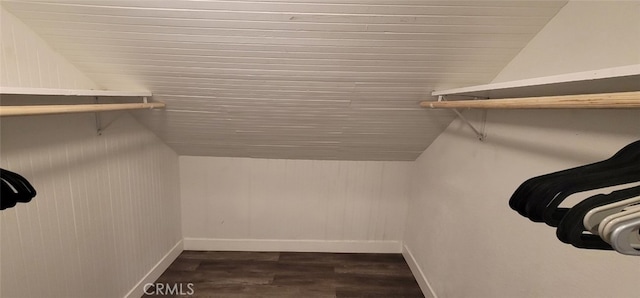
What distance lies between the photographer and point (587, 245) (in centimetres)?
46

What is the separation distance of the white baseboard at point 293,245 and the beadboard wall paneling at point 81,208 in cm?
40

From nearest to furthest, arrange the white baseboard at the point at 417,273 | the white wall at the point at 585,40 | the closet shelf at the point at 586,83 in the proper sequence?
1. the closet shelf at the point at 586,83
2. the white wall at the point at 585,40
3. the white baseboard at the point at 417,273

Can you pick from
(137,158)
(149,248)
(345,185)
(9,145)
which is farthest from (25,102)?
(345,185)

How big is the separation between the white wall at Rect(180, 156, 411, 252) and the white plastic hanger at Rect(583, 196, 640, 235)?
1.94m

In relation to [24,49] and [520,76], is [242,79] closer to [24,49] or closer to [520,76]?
[24,49]

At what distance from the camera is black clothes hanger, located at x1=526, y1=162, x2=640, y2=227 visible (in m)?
0.45

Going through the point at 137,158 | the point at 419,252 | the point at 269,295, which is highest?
the point at 137,158

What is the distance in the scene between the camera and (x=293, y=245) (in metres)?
2.53

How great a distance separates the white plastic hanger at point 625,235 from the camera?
39 centimetres

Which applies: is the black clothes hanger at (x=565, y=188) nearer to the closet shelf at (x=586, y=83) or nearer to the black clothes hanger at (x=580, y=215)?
the black clothes hanger at (x=580, y=215)

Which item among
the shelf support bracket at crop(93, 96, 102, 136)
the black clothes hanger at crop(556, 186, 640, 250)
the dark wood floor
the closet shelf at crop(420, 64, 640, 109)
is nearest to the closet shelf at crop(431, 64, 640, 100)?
the closet shelf at crop(420, 64, 640, 109)

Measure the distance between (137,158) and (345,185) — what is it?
1.60m

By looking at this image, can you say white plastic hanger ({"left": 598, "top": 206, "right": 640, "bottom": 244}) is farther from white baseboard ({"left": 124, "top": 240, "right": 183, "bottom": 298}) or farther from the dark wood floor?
white baseboard ({"left": 124, "top": 240, "right": 183, "bottom": 298})

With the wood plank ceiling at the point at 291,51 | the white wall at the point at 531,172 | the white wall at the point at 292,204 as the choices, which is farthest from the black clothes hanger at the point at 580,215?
the white wall at the point at 292,204
